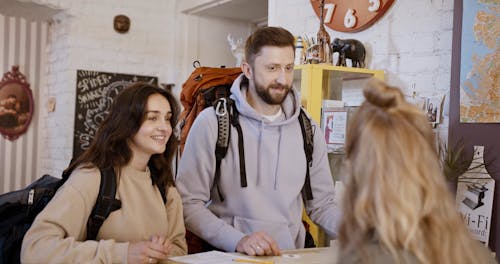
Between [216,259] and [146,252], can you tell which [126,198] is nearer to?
[146,252]

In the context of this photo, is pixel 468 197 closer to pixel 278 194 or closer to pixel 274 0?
pixel 278 194

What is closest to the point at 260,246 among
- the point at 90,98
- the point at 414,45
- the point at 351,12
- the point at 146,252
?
the point at 146,252

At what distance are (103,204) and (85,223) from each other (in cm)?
7

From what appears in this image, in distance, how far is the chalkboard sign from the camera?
5.46 m

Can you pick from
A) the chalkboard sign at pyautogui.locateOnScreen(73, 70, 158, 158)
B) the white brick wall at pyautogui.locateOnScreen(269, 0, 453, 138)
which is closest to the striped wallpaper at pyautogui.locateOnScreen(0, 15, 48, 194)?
the chalkboard sign at pyautogui.locateOnScreen(73, 70, 158, 158)

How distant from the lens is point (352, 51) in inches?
133

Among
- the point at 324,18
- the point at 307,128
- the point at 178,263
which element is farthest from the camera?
the point at 324,18

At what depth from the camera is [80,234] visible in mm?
1799

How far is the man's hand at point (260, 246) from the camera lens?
1.87 metres

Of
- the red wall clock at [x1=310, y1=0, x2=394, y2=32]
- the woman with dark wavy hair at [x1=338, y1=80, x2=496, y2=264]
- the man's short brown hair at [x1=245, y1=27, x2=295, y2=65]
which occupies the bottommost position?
the woman with dark wavy hair at [x1=338, y1=80, x2=496, y2=264]

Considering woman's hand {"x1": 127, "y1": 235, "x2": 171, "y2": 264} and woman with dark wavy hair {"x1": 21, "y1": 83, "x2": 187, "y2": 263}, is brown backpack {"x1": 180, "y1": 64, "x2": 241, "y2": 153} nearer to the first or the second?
woman with dark wavy hair {"x1": 21, "y1": 83, "x2": 187, "y2": 263}

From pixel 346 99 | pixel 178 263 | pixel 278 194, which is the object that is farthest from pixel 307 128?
pixel 346 99

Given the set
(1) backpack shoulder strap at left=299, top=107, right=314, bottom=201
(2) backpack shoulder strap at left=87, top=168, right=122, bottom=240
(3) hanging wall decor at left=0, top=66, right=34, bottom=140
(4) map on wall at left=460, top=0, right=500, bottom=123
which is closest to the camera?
(2) backpack shoulder strap at left=87, top=168, right=122, bottom=240

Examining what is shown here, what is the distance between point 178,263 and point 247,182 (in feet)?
1.79
